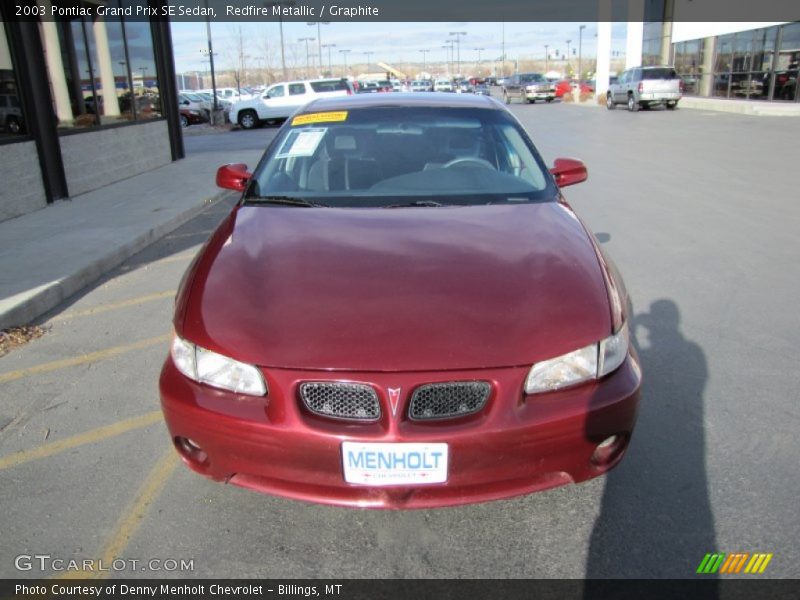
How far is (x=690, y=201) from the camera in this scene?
8.80m

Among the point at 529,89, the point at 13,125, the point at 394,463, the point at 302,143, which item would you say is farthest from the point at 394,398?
the point at 529,89

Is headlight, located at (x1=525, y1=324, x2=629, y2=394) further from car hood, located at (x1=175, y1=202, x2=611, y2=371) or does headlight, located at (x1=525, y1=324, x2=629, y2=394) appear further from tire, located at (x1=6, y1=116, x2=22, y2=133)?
tire, located at (x1=6, y1=116, x2=22, y2=133)

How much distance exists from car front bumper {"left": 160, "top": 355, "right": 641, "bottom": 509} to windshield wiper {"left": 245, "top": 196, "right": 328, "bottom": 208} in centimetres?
132

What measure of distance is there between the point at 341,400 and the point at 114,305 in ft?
12.3

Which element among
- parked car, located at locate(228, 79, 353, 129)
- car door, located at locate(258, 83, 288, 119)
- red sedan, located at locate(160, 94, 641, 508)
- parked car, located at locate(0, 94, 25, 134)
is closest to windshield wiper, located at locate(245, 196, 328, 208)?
red sedan, located at locate(160, 94, 641, 508)

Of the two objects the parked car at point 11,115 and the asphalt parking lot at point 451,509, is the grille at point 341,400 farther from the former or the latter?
the parked car at point 11,115

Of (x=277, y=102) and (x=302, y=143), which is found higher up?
(x=302, y=143)

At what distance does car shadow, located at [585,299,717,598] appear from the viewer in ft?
7.73

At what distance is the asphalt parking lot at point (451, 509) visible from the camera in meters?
2.41

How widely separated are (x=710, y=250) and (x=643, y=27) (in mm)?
40420

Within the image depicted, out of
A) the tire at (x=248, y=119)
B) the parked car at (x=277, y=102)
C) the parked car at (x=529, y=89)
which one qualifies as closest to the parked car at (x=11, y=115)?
the parked car at (x=277, y=102)

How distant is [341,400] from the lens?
2.20 meters

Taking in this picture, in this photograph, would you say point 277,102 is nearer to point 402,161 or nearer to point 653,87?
point 653,87

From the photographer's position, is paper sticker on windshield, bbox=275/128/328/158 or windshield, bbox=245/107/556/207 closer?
windshield, bbox=245/107/556/207
